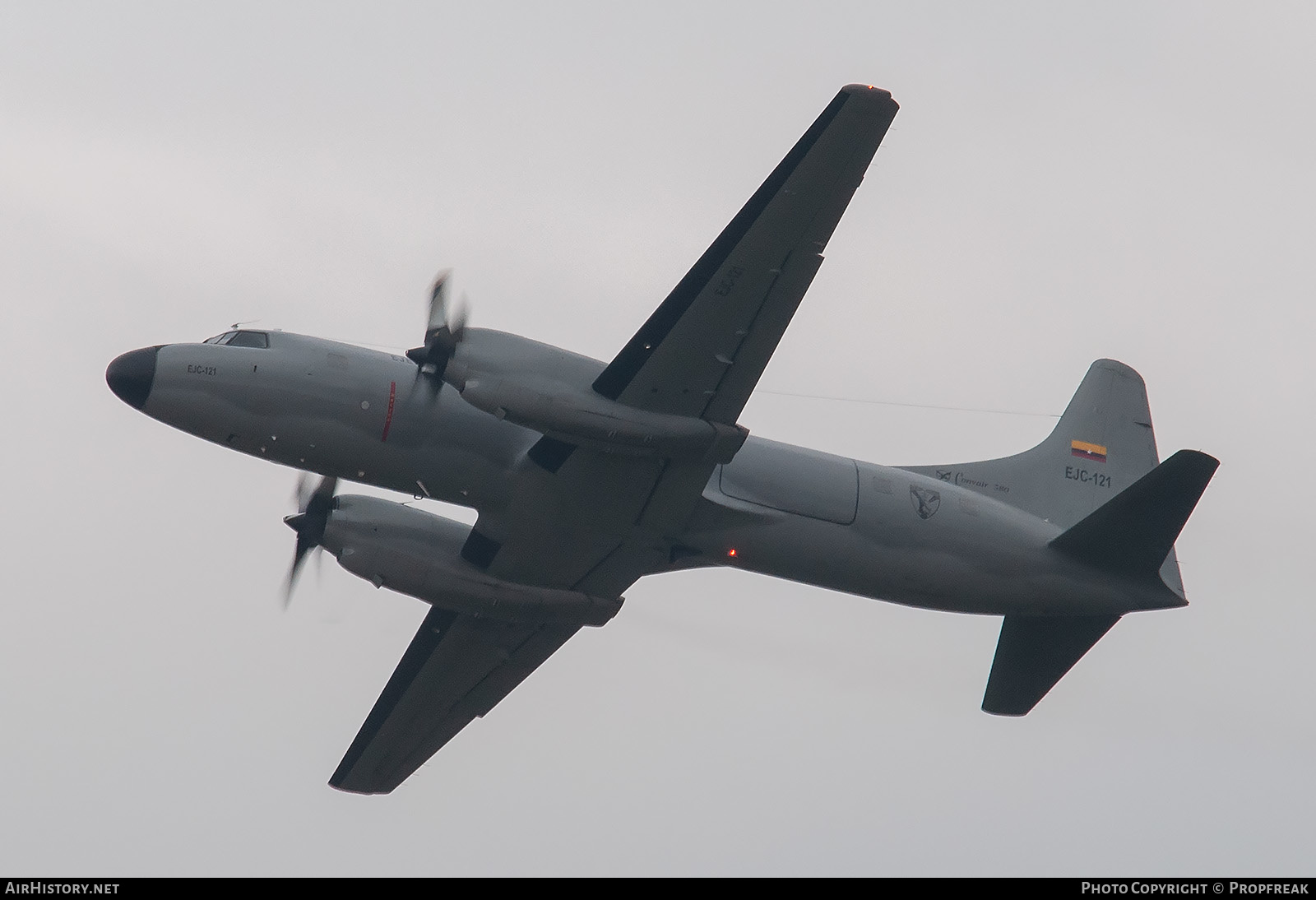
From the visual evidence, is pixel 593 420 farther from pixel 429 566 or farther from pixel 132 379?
pixel 132 379

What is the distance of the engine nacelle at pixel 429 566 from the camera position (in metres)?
22.9

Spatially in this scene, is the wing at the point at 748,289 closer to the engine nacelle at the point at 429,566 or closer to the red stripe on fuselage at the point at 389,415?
the red stripe on fuselage at the point at 389,415

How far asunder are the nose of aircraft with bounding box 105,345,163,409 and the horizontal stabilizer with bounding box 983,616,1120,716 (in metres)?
14.3

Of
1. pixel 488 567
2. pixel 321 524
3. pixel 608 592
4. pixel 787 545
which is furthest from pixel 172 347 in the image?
pixel 787 545

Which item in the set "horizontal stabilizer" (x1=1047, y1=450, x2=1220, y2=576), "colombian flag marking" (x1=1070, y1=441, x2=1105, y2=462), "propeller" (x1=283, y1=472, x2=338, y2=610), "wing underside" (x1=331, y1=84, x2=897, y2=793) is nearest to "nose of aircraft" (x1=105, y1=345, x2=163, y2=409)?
"propeller" (x1=283, y1=472, x2=338, y2=610)

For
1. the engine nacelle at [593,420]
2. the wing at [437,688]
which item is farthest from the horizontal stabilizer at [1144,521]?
the wing at [437,688]

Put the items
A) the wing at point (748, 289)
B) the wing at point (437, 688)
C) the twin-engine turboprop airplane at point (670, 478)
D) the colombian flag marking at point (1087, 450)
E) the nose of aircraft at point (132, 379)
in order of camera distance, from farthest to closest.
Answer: the wing at point (437, 688), the colombian flag marking at point (1087, 450), the nose of aircraft at point (132, 379), the twin-engine turboprop airplane at point (670, 478), the wing at point (748, 289)

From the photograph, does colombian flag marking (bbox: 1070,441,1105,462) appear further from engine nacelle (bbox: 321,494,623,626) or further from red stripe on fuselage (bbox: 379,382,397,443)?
red stripe on fuselage (bbox: 379,382,397,443)

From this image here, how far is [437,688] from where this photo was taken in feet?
86.8

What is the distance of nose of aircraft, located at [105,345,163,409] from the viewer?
811 inches

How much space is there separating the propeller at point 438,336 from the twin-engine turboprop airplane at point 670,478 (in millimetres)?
42

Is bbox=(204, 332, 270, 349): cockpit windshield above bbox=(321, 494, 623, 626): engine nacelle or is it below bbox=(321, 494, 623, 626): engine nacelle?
above

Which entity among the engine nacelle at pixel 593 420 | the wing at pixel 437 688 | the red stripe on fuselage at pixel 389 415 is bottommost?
the wing at pixel 437 688

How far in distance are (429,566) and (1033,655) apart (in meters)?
10.2
